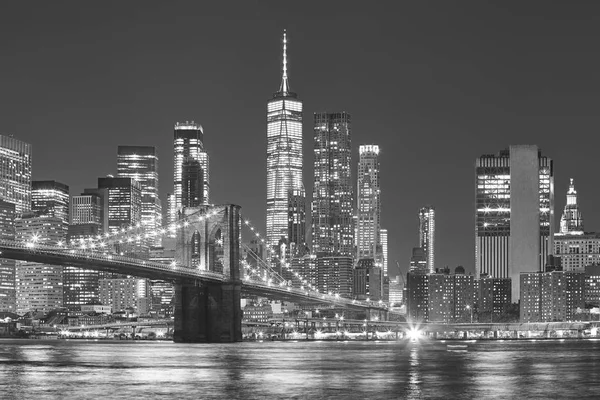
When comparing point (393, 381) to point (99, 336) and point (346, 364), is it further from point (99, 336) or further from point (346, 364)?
→ point (99, 336)

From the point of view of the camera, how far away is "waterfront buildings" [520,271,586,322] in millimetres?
185750

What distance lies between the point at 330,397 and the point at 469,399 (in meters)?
5.31

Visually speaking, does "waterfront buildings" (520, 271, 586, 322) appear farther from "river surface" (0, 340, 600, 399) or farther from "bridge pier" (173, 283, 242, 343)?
"river surface" (0, 340, 600, 399)

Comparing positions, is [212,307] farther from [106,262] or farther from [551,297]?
[551,297]

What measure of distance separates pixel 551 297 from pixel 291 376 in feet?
451

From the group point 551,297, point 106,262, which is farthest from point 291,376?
point 551,297

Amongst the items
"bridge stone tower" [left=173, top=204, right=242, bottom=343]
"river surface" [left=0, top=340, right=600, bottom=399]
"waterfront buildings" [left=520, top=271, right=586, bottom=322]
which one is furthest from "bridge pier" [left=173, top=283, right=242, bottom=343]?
"waterfront buildings" [left=520, top=271, right=586, bottom=322]

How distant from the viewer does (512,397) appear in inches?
1847

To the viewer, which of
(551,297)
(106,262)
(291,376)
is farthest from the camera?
(551,297)

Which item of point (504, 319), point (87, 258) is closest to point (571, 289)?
point (504, 319)

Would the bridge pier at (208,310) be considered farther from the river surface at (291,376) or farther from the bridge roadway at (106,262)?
the river surface at (291,376)

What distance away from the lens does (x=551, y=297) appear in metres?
188

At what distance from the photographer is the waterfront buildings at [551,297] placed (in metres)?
A: 186

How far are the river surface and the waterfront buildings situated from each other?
106901 millimetres
